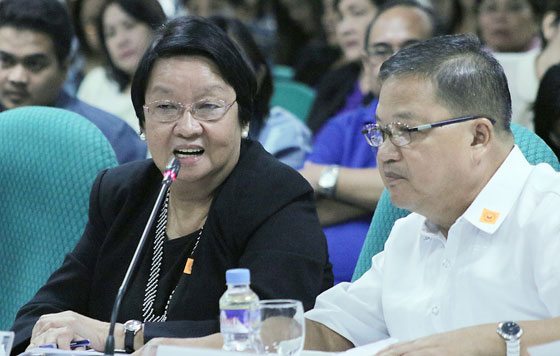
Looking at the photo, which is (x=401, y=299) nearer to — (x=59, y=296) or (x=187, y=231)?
(x=187, y=231)

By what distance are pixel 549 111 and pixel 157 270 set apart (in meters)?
1.16

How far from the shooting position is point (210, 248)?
2.43m

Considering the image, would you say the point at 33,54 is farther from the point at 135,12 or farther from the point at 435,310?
the point at 435,310

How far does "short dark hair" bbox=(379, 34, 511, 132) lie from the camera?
2.03 meters

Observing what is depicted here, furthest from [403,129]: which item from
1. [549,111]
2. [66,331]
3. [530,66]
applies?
[530,66]

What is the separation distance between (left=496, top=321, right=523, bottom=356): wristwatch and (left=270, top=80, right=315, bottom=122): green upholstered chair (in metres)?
3.60

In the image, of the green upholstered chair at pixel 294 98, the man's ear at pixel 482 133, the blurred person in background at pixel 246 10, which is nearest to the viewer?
the man's ear at pixel 482 133

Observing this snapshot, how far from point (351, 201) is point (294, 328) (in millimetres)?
1673

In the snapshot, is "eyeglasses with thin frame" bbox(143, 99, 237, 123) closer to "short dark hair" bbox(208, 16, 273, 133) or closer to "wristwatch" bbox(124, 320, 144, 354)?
"wristwatch" bbox(124, 320, 144, 354)

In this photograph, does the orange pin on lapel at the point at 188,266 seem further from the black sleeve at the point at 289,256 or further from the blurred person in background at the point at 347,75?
the blurred person in background at the point at 347,75

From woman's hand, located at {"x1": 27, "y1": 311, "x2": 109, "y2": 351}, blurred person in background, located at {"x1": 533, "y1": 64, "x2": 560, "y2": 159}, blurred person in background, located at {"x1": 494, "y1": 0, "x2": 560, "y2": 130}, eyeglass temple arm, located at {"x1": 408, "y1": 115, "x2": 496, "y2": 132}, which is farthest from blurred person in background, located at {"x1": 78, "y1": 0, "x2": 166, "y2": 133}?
eyeglass temple arm, located at {"x1": 408, "y1": 115, "x2": 496, "y2": 132}

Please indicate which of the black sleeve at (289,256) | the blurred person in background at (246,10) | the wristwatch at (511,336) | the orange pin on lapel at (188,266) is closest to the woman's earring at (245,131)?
the black sleeve at (289,256)

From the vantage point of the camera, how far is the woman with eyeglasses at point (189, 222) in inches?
91.6

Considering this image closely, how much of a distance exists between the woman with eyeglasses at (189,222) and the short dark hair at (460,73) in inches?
19.4
